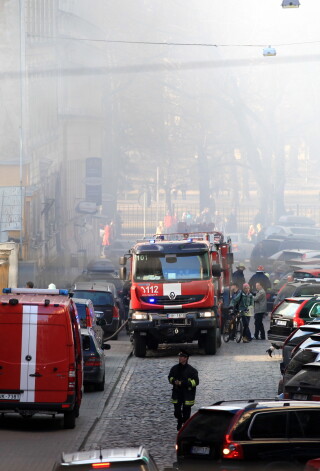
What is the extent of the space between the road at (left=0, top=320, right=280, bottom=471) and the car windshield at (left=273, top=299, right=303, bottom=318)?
41.6 inches

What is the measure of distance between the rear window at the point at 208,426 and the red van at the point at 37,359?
226 inches

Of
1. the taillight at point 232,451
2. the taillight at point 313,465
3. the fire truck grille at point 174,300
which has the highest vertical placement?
the taillight at point 232,451

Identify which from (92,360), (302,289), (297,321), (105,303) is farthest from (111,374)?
(105,303)

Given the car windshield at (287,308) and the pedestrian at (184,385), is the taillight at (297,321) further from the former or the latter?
the pedestrian at (184,385)

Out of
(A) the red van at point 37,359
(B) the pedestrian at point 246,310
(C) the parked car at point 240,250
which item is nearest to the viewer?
(A) the red van at point 37,359

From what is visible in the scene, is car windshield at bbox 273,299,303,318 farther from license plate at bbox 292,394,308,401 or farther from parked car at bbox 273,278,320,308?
license plate at bbox 292,394,308,401

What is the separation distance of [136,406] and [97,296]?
14003 mm

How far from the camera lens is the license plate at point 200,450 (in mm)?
12477

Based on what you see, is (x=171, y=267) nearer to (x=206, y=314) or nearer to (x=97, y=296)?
(x=206, y=314)

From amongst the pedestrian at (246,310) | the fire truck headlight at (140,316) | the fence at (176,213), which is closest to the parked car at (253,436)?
the fire truck headlight at (140,316)

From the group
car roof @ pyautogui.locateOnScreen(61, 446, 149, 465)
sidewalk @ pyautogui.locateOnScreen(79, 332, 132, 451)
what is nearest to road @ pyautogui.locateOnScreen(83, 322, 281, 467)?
sidewalk @ pyautogui.locateOnScreen(79, 332, 132, 451)

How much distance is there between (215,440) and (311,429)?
39.5 inches

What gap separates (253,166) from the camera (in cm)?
11431

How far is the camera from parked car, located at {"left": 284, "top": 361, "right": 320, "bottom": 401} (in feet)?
51.2
